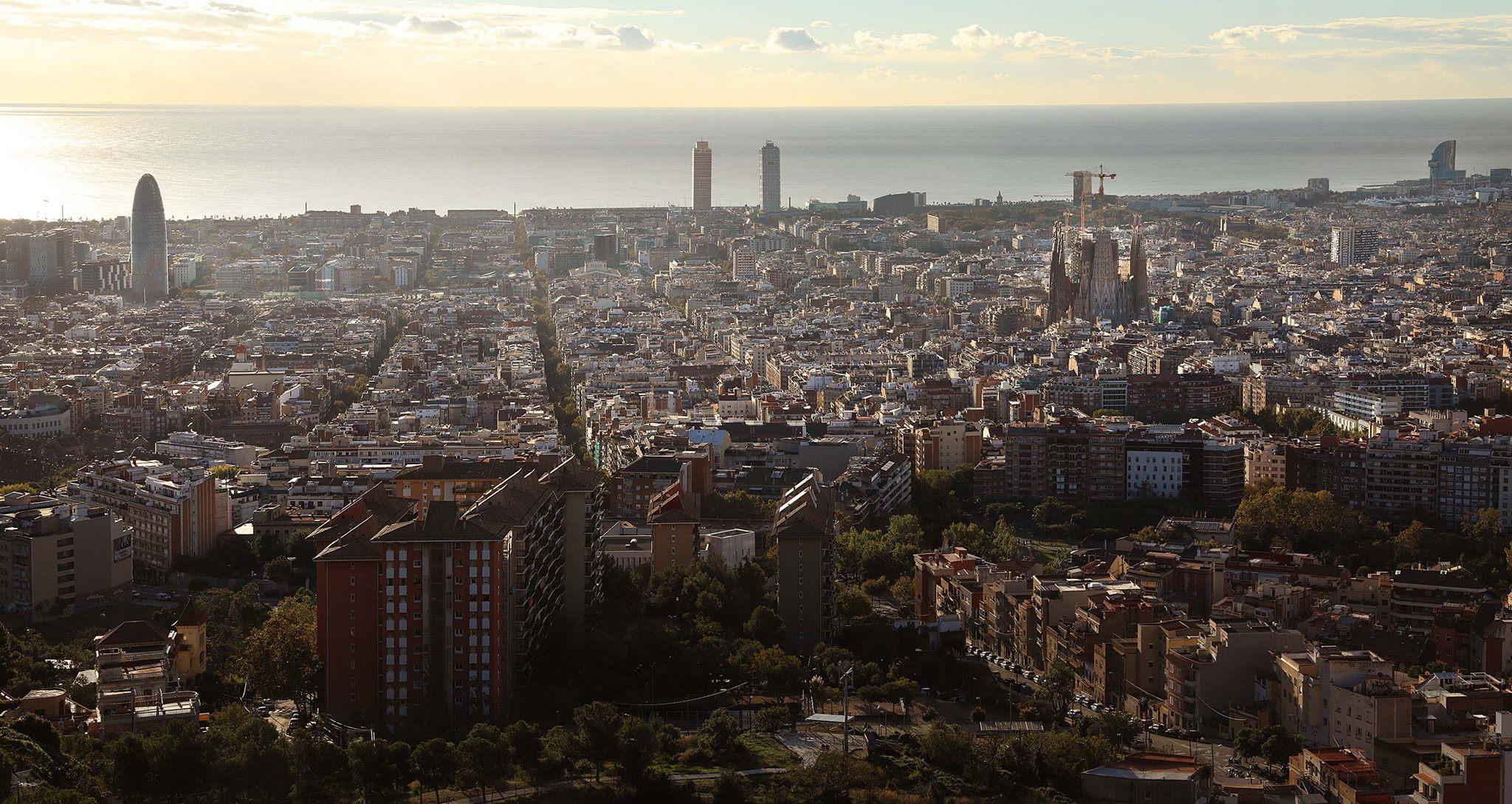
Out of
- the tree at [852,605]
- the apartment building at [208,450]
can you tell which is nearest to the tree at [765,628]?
the tree at [852,605]

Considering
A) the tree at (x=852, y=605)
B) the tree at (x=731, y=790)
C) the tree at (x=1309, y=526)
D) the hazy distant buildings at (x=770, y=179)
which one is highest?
the hazy distant buildings at (x=770, y=179)

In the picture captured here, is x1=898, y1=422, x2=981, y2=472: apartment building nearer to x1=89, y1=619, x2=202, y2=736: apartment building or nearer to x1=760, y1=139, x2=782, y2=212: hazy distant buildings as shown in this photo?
x1=89, y1=619, x2=202, y2=736: apartment building

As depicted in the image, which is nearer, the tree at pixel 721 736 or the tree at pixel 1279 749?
the tree at pixel 721 736

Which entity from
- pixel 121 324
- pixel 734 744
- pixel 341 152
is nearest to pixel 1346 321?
pixel 121 324

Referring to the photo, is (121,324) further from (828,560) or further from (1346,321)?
(828,560)

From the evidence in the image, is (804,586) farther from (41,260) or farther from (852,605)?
(41,260)

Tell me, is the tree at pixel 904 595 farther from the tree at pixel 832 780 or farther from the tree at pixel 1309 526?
the tree at pixel 832 780
